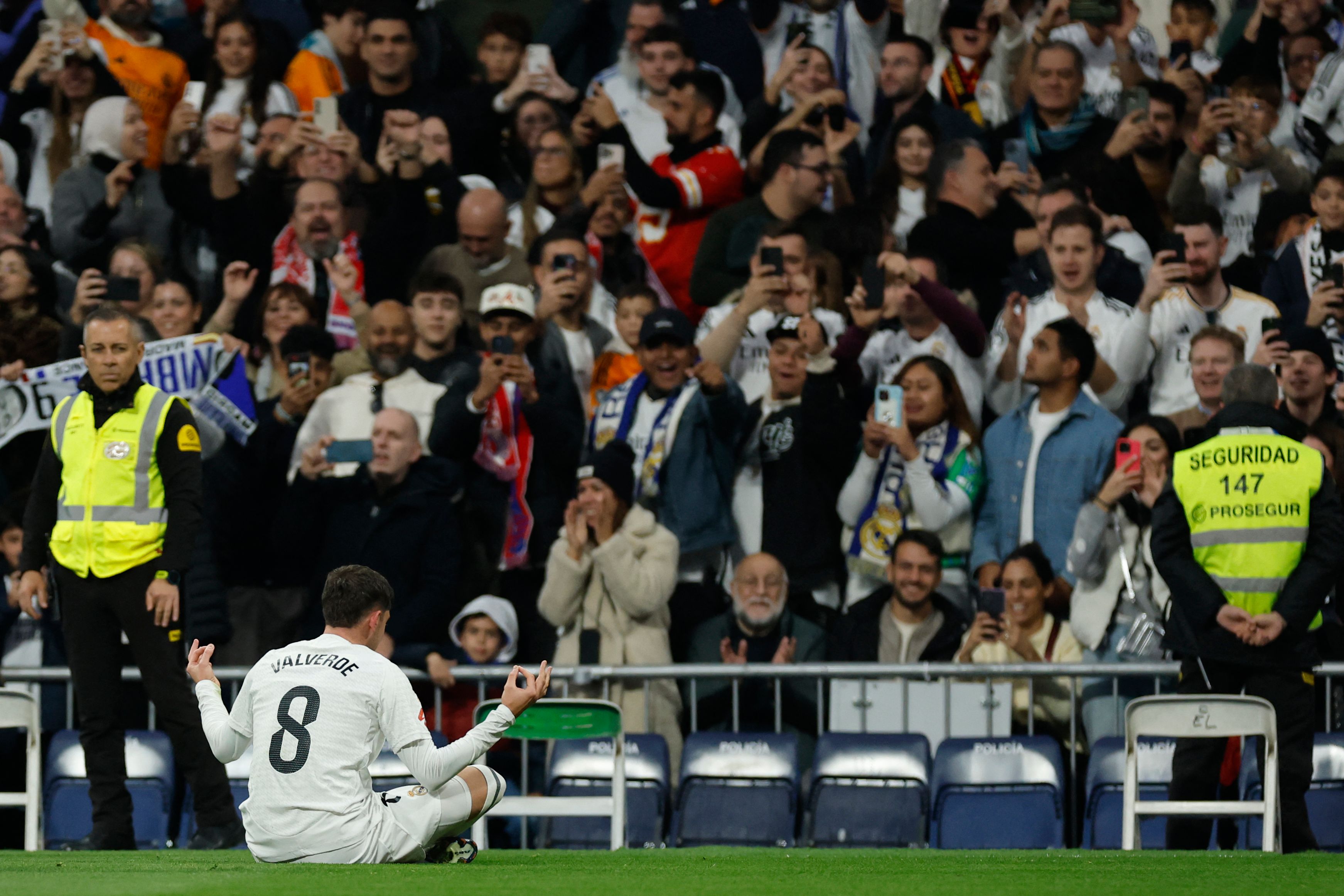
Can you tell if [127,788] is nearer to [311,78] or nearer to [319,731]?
[319,731]

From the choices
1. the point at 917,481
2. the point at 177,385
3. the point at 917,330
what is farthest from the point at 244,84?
the point at 917,481

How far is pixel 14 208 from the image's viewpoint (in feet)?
36.3

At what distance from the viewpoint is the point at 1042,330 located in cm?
959

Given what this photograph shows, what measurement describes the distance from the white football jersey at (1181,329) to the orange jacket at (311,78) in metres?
5.37

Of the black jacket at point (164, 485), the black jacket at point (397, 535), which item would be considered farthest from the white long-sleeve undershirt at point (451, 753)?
the black jacket at point (397, 535)

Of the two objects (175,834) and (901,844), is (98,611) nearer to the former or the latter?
(175,834)

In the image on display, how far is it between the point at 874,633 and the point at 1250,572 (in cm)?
216

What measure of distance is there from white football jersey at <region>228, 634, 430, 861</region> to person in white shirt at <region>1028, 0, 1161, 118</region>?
6.80m

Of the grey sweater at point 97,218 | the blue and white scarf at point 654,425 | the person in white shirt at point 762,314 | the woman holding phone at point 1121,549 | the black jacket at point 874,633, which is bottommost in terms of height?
the black jacket at point 874,633

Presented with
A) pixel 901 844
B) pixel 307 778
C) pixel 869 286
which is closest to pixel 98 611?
pixel 307 778

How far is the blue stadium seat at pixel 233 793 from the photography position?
863 centimetres

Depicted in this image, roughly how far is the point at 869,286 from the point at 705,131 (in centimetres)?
153

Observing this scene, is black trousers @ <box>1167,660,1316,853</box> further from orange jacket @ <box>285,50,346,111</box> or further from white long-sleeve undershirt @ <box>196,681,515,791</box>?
orange jacket @ <box>285,50,346,111</box>

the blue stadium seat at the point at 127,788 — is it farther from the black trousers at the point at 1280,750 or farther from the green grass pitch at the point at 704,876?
the black trousers at the point at 1280,750
